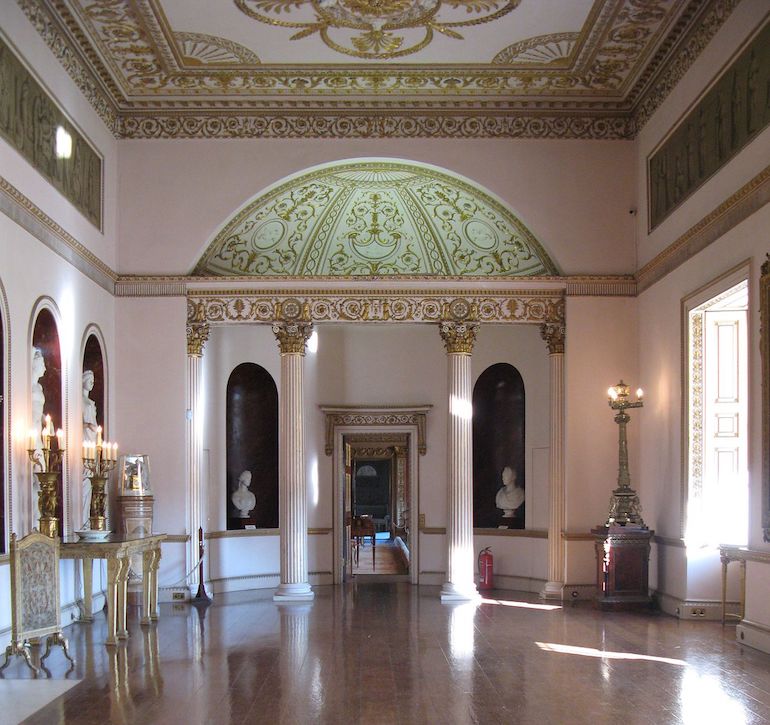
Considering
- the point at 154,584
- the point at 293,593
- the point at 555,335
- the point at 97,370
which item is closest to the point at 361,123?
the point at 555,335

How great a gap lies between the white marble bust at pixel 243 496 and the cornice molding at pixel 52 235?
185 inches

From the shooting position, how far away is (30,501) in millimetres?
12211

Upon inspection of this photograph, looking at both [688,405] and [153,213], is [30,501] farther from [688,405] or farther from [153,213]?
[688,405]

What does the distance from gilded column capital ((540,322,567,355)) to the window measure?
2.87 m

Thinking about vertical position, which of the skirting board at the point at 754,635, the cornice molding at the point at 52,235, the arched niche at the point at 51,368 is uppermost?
the cornice molding at the point at 52,235

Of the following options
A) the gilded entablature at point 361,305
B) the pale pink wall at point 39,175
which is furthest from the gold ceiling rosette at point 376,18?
the gilded entablature at point 361,305

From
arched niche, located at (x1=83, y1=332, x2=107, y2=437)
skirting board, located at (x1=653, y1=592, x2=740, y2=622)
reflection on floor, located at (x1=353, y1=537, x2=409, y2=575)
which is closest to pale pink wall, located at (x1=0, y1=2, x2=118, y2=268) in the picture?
arched niche, located at (x1=83, y1=332, x2=107, y2=437)

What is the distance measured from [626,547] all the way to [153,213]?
29.3ft

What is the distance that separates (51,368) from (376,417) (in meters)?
7.94

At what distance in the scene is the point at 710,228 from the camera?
523 inches

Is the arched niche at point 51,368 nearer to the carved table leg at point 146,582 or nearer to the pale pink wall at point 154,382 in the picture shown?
the carved table leg at point 146,582

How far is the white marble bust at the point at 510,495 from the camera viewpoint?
1916cm

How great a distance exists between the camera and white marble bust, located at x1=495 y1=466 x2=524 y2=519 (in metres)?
19.2

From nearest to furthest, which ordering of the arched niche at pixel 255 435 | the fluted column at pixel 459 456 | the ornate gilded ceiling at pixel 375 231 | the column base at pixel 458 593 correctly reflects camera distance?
the column base at pixel 458 593, the fluted column at pixel 459 456, the ornate gilded ceiling at pixel 375 231, the arched niche at pixel 255 435
